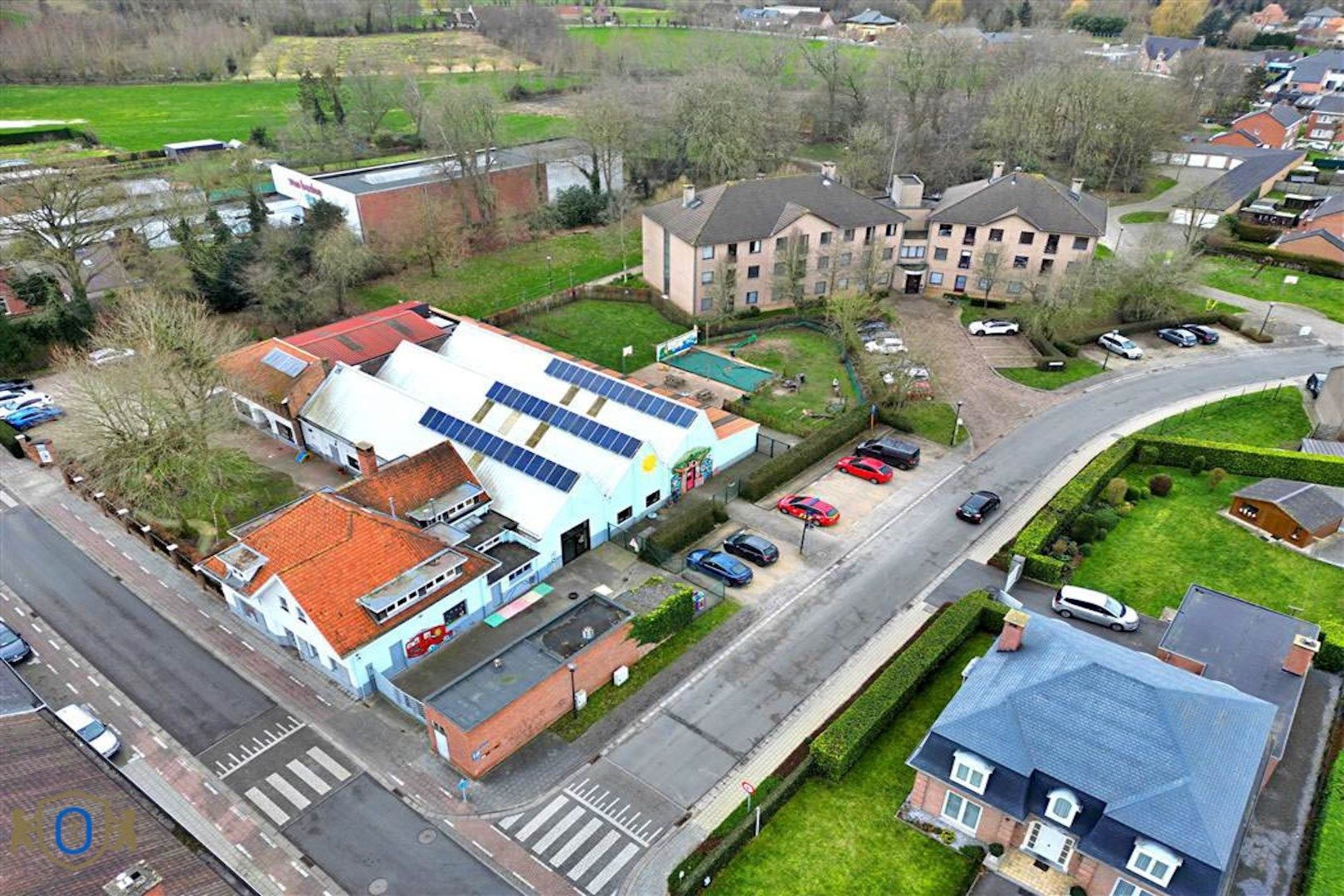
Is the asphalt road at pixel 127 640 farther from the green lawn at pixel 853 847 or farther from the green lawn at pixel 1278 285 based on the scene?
the green lawn at pixel 1278 285

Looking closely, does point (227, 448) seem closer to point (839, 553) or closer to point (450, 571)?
point (450, 571)

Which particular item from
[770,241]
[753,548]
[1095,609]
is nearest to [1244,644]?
[1095,609]

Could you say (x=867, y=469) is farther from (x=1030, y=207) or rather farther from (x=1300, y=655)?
(x=1030, y=207)

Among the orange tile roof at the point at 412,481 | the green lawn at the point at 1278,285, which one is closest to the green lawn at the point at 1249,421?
the green lawn at the point at 1278,285

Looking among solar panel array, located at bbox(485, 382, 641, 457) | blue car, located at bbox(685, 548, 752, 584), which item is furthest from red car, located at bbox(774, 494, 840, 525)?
solar panel array, located at bbox(485, 382, 641, 457)

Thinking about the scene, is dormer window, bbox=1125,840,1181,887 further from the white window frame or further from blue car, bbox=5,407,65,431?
blue car, bbox=5,407,65,431

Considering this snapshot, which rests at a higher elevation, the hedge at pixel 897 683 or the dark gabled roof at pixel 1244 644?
the dark gabled roof at pixel 1244 644

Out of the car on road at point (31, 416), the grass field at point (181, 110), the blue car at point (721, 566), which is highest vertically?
the grass field at point (181, 110)
